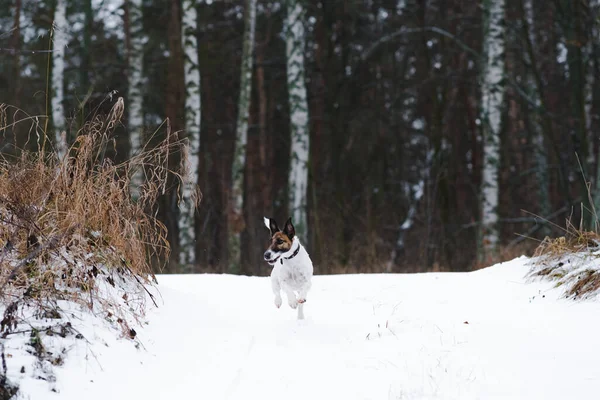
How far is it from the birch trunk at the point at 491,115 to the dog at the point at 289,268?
7956 millimetres

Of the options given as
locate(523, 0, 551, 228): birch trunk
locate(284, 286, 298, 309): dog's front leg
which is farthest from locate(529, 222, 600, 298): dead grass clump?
locate(523, 0, 551, 228): birch trunk

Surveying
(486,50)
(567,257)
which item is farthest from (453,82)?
(567,257)

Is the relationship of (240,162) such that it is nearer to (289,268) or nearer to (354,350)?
(289,268)

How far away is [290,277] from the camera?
6.38 meters

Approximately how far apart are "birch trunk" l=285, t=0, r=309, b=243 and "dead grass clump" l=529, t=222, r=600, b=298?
6644 mm

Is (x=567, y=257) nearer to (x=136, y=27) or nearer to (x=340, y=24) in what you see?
A: (x=136, y=27)

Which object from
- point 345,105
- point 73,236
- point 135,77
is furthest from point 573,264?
point 345,105

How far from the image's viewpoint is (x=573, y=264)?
6148 mm

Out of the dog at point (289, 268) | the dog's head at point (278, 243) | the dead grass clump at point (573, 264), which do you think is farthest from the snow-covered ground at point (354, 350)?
the dog's head at point (278, 243)

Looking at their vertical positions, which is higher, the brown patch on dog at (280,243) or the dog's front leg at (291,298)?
the brown patch on dog at (280,243)

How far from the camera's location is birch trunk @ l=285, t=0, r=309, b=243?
13.2m

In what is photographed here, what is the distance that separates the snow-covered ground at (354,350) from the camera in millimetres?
3973

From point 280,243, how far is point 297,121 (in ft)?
24.2

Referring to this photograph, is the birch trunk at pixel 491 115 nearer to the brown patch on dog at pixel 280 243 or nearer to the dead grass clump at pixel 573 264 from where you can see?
the dead grass clump at pixel 573 264
